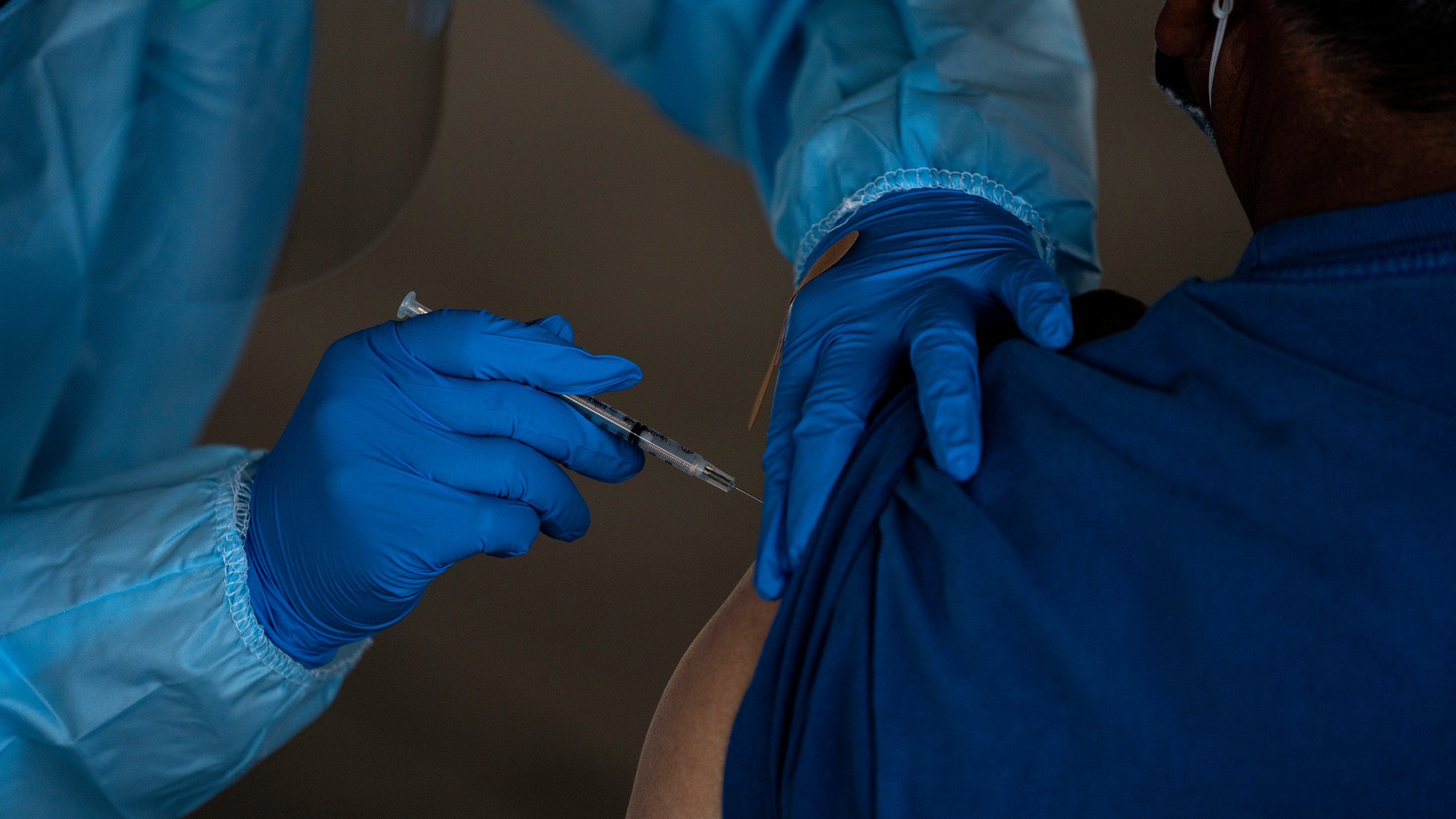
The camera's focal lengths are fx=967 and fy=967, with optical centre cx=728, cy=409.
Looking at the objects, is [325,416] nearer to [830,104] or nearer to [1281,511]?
[830,104]

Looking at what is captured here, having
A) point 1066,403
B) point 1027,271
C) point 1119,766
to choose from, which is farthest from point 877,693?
point 1027,271

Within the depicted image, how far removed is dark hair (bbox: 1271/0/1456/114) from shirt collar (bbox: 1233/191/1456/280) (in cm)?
8

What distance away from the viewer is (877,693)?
2.13 ft

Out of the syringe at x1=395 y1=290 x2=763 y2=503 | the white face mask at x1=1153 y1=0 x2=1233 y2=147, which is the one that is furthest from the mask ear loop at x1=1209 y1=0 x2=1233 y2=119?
the syringe at x1=395 y1=290 x2=763 y2=503

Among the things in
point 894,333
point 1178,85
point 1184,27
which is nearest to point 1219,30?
point 1184,27

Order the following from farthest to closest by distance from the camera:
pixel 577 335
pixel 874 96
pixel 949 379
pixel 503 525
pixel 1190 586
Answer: pixel 577 335
pixel 874 96
pixel 503 525
pixel 949 379
pixel 1190 586

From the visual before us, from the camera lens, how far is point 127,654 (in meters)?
0.97

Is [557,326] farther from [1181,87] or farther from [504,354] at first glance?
[1181,87]

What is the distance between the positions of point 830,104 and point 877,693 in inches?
34.0

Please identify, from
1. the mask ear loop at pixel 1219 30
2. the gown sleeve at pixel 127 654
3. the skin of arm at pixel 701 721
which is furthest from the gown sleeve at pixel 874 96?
the gown sleeve at pixel 127 654

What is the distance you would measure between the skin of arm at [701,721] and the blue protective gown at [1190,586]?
0.08 meters

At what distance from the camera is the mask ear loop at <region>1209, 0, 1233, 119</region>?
830mm

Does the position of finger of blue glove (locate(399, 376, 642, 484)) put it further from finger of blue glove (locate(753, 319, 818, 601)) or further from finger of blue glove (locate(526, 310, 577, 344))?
finger of blue glove (locate(753, 319, 818, 601))

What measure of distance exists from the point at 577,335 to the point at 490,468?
810 millimetres
